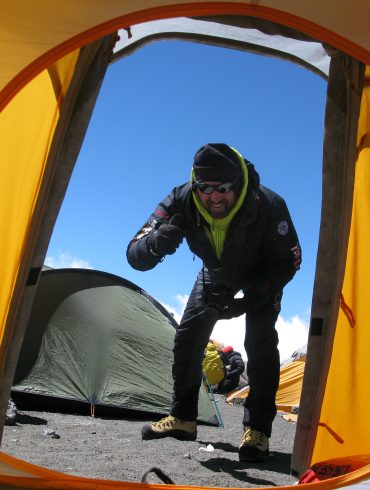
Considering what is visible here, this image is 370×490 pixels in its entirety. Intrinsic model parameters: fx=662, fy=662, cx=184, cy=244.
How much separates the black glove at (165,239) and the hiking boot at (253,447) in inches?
39.2

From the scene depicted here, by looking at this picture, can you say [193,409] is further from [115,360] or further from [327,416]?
[115,360]

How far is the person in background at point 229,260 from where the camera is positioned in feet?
11.1

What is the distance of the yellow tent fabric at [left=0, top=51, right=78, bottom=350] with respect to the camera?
2766 millimetres

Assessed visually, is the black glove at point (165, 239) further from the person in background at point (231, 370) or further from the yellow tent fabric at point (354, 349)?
the person in background at point (231, 370)

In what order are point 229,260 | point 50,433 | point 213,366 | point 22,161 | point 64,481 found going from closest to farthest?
point 64,481 → point 22,161 → point 229,260 → point 50,433 → point 213,366

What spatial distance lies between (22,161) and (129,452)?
5.25ft

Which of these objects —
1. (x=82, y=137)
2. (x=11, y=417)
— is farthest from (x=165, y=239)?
(x=11, y=417)

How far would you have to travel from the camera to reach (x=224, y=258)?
11.7 ft

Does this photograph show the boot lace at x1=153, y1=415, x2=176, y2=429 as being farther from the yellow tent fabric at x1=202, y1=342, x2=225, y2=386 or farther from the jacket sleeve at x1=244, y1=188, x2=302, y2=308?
the yellow tent fabric at x1=202, y1=342, x2=225, y2=386

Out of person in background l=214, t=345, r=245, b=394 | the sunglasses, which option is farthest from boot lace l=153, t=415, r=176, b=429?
person in background l=214, t=345, r=245, b=394

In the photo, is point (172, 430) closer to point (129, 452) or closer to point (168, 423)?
point (168, 423)

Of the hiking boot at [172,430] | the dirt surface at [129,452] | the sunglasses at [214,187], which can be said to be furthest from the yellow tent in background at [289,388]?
the sunglasses at [214,187]

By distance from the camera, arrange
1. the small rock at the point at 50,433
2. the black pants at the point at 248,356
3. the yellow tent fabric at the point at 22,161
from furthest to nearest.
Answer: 1. the small rock at the point at 50,433
2. the black pants at the point at 248,356
3. the yellow tent fabric at the point at 22,161

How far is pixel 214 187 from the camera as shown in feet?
11.2
